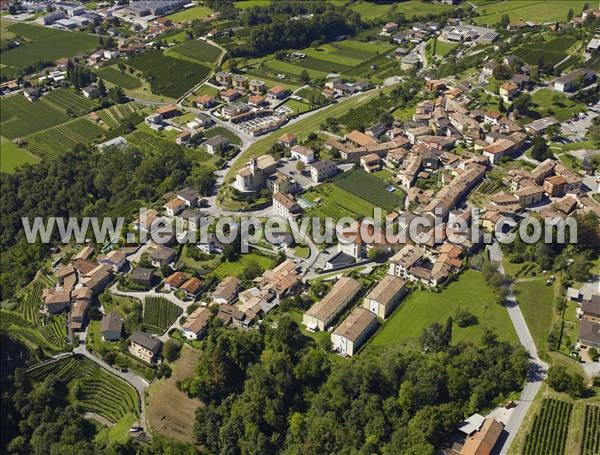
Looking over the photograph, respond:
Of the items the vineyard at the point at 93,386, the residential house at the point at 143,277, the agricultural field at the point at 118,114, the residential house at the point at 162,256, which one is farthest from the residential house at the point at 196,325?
the agricultural field at the point at 118,114

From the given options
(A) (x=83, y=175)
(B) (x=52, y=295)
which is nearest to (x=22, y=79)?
(A) (x=83, y=175)

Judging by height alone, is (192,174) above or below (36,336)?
above

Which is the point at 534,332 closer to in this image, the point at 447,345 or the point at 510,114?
the point at 447,345

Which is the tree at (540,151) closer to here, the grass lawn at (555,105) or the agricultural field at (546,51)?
the grass lawn at (555,105)

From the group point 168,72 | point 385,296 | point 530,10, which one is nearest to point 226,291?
point 385,296

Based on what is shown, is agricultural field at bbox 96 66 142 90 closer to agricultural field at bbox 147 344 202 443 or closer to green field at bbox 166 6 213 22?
green field at bbox 166 6 213 22

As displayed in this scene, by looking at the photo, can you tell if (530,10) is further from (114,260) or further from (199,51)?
(114,260)
